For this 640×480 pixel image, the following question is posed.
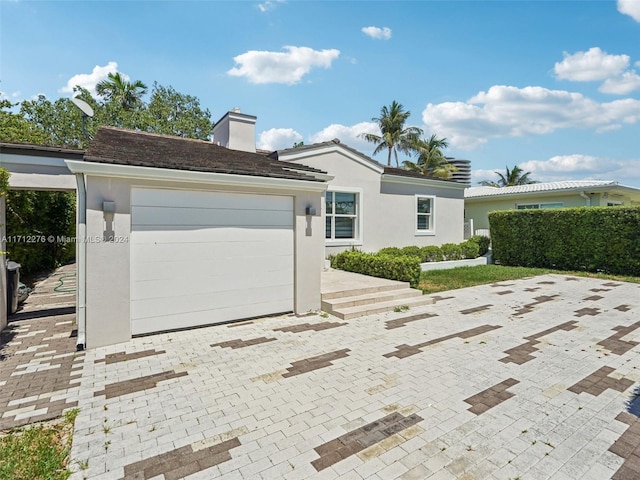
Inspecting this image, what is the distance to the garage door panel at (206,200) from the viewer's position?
19.9 feet

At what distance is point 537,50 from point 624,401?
13.4m

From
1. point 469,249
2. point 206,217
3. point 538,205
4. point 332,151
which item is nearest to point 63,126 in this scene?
point 332,151

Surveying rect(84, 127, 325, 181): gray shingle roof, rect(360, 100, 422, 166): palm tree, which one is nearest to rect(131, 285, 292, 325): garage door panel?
rect(84, 127, 325, 181): gray shingle roof

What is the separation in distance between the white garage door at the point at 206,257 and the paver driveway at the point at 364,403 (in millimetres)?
466

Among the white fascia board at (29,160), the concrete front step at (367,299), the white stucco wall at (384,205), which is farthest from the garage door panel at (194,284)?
the white stucco wall at (384,205)

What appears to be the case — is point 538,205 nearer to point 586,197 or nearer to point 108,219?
point 586,197

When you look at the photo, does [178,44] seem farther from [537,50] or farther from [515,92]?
[515,92]

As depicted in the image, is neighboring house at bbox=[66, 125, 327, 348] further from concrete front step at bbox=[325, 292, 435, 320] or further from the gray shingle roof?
concrete front step at bbox=[325, 292, 435, 320]

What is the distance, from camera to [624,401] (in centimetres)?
398

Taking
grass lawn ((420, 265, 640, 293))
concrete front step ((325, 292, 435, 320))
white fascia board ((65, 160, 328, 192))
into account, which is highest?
white fascia board ((65, 160, 328, 192))

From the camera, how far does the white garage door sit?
6.05 m

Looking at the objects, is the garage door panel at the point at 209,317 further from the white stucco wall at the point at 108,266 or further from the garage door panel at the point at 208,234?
the garage door panel at the point at 208,234

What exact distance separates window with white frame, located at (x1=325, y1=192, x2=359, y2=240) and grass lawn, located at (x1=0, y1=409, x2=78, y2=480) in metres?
10.2

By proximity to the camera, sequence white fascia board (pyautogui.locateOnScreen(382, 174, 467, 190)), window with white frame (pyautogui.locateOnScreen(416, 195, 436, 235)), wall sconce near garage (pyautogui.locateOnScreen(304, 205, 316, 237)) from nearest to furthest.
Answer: wall sconce near garage (pyautogui.locateOnScreen(304, 205, 316, 237)), white fascia board (pyautogui.locateOnScreen(382, 174, 467, 190)), window with white frame (pyautogui.locateOnScreen(416, 195, 436, 235))
